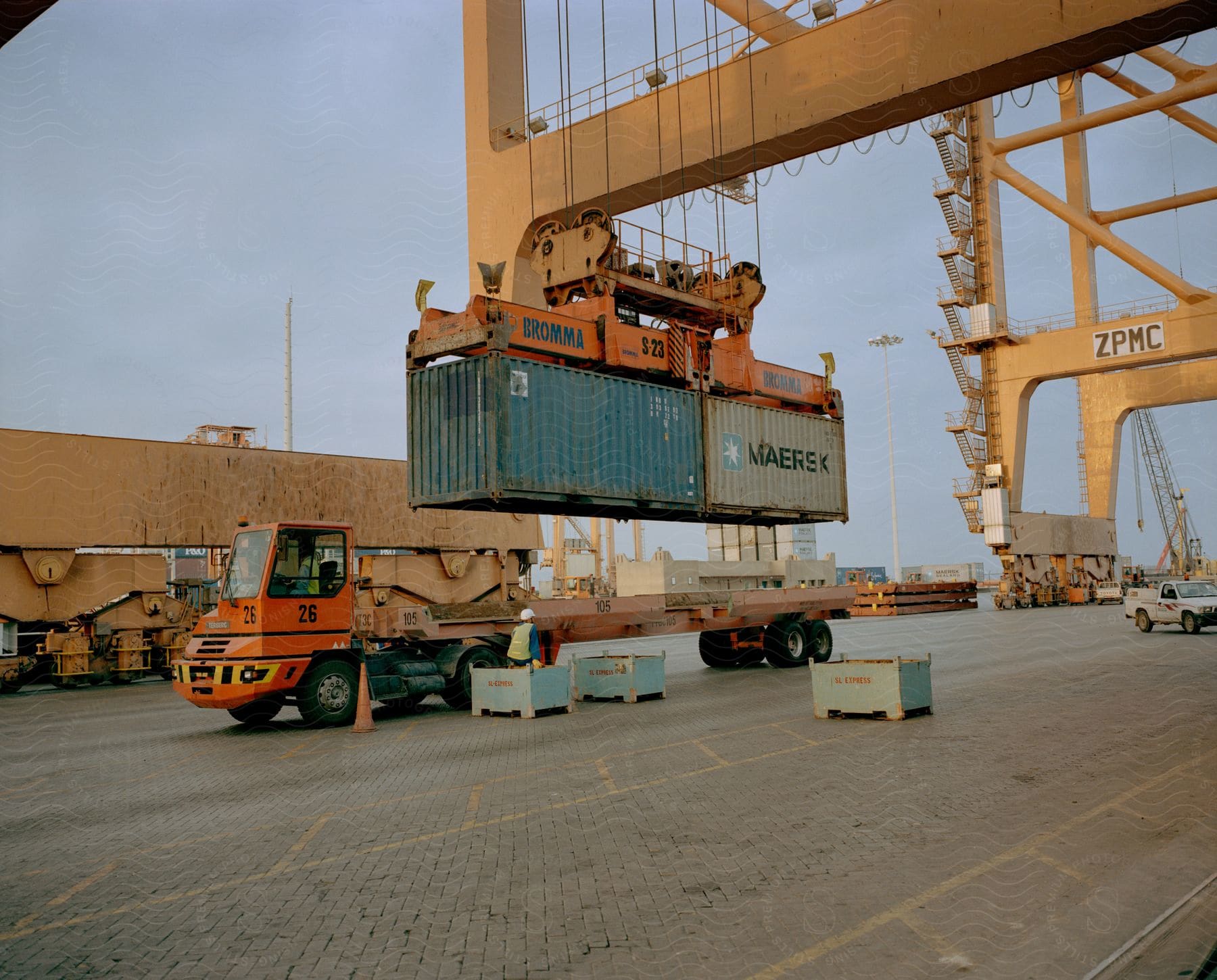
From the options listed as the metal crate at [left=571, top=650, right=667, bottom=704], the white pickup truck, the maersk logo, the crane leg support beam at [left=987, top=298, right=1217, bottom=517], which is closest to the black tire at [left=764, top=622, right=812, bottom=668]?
the maersk logo

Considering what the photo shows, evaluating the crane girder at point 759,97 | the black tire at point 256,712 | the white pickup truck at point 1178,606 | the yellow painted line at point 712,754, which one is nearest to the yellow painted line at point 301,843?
the yellow painted line at point 712,754

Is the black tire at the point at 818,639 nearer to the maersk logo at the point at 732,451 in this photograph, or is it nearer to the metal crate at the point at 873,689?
the maersk logo at the point at 732,451

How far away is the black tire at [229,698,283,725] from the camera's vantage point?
12992 millimetres

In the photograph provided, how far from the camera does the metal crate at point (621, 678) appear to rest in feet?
46.8

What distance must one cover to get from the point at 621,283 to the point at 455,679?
6341mm

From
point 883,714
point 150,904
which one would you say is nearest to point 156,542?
point 883,714

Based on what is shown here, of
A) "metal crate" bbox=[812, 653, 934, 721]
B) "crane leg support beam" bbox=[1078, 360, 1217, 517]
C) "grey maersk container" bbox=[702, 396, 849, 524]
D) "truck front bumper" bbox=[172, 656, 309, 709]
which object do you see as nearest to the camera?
"metal crate" bbox=[812, 653, 934, 721]

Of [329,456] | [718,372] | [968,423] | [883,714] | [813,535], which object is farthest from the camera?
[968,423]

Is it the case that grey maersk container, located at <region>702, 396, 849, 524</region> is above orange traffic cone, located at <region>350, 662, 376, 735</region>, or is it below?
above

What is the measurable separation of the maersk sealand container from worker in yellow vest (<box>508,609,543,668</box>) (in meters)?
1.74

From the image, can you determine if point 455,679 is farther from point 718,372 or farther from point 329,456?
point 329,456

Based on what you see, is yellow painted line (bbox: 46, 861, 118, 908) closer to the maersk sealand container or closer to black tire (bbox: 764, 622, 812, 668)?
the maersk sealand container

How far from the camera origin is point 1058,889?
5184mm

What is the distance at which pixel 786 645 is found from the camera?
1905 centimetres
